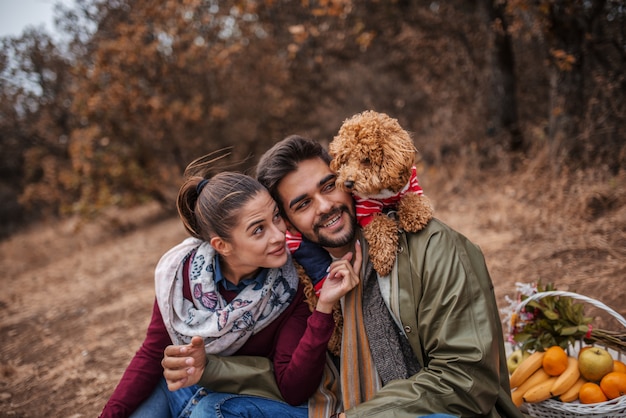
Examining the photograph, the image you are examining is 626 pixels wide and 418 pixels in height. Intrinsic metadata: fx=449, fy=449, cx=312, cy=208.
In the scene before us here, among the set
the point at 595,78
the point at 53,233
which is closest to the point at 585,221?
the point at 595,78

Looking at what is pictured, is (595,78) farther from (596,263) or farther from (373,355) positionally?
(373,355)

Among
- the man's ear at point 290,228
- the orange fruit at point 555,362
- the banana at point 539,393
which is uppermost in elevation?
the man's ear at point 290,228

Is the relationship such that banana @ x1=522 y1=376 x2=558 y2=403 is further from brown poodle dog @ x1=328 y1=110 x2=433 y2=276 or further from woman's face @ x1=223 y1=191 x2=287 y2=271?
woman's face @ x1=223 y1=191 x2=287 y2=271

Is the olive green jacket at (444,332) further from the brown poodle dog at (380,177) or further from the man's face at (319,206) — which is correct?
the man's face at (319,206)

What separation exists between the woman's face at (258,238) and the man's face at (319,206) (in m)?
0.16

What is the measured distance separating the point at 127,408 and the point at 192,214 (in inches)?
42.7

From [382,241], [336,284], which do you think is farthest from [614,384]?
[336,284]

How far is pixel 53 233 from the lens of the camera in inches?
516

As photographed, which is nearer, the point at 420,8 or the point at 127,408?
the point at 127,408

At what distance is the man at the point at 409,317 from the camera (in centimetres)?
188

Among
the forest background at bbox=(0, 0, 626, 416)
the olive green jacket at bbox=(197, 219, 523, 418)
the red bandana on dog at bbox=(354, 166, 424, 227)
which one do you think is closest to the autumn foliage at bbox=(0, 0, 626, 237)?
the forest background at bbox=(0, 0, 626, 416)

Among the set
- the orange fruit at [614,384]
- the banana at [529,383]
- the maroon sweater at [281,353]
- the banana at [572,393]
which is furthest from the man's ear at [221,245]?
the orange fruit at [614,384]

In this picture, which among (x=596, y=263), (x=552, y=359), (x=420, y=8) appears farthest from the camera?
(x=420, y=8)

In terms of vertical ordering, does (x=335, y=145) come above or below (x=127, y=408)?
above
